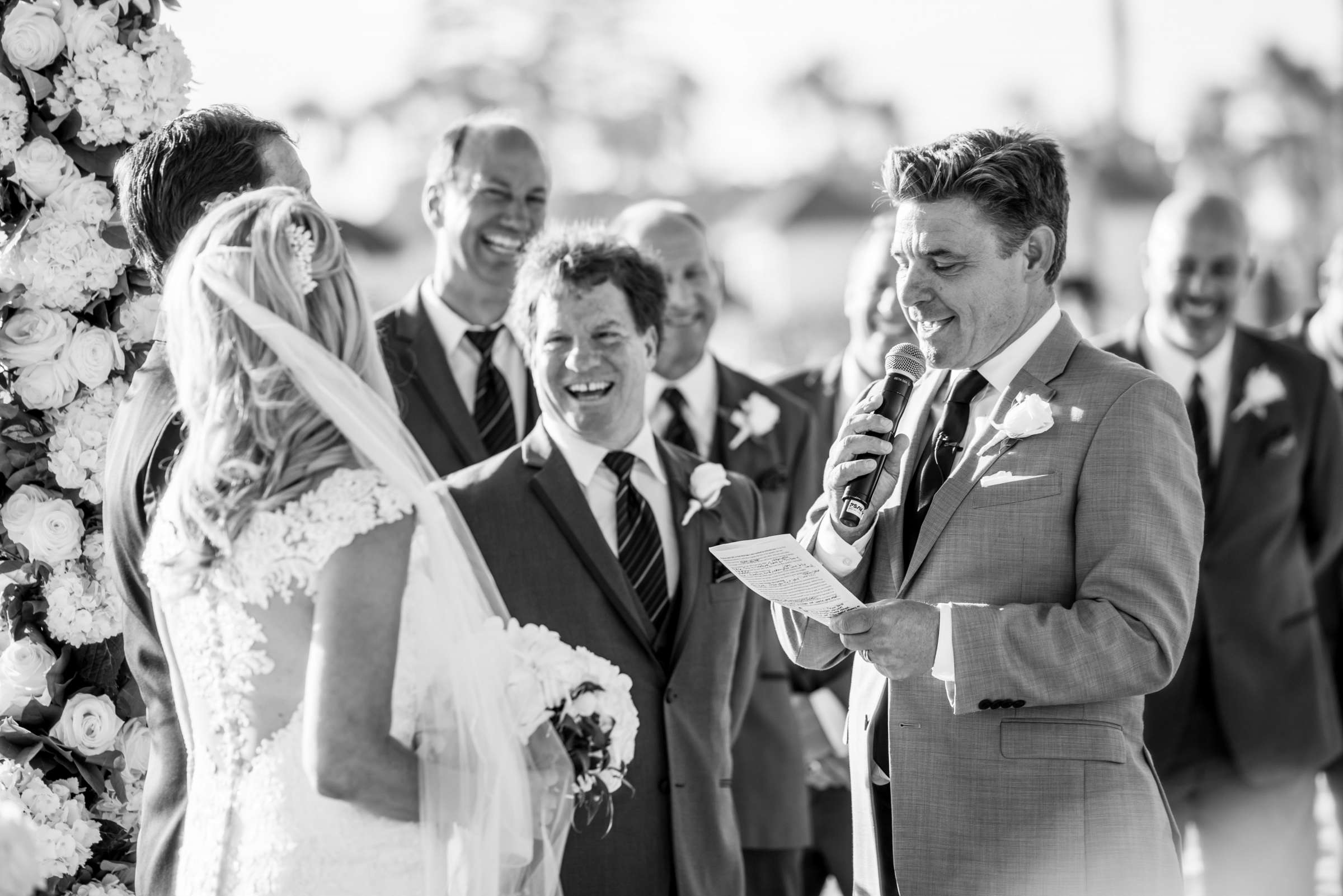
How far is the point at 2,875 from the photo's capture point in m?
2.36

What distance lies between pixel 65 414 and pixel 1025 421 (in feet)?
7.79

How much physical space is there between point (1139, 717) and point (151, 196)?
8.15 ft

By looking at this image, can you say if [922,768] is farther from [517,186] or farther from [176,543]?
[517,186]

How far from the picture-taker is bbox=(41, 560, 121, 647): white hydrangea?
3.91 m

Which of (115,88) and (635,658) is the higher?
(115,88)

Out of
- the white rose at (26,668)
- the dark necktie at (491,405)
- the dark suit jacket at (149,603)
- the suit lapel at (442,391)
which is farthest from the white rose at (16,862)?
the dark necktie at (491,405)

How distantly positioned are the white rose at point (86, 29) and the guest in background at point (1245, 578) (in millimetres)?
3697

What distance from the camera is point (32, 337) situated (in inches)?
155

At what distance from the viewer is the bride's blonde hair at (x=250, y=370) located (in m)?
2.89

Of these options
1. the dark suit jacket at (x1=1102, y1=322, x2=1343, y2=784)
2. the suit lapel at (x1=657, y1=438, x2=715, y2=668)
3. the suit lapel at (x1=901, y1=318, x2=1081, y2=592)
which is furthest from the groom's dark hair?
the dark suit jacket at (x1=1102, y1=322, x2=1343, y2=784)

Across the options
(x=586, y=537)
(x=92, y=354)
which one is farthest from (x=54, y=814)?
(x=586, y=537)

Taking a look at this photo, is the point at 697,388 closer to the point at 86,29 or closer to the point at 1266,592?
the point at 1266,592

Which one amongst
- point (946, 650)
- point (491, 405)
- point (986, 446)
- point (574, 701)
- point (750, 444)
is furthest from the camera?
point (750, 444)

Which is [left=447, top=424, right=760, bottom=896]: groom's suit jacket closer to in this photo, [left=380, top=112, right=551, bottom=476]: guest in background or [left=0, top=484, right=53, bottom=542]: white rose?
[left=380, top=112, right=551, bottom=476]: guest in background
